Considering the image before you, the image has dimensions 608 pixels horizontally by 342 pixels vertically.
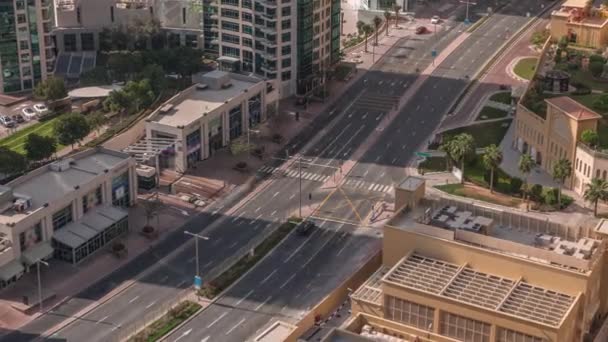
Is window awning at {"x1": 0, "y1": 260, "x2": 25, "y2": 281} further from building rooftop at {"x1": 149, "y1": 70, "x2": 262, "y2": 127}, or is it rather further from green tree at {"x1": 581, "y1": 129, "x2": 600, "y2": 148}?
green tree at {"x1": 581, "y1": 129, "x2": 600, "y2": 148}

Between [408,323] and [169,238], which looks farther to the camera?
[169,238]

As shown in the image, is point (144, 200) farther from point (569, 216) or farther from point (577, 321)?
point (577, 321)

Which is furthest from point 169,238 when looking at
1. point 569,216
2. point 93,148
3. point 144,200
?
point 569,216

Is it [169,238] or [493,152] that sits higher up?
[493,152]

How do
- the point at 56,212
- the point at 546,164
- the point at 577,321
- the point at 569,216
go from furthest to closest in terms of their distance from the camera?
1. the point at 546,164
2. the point at 569,216
3. the point at 56,212
4. the point at 577,321

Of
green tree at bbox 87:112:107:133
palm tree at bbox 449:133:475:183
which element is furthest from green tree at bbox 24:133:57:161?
palm tree at bbox 449:133:475:183

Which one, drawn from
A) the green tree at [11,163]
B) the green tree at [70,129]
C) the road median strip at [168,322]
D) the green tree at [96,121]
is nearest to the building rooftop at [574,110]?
the road median strip at [168,322]
